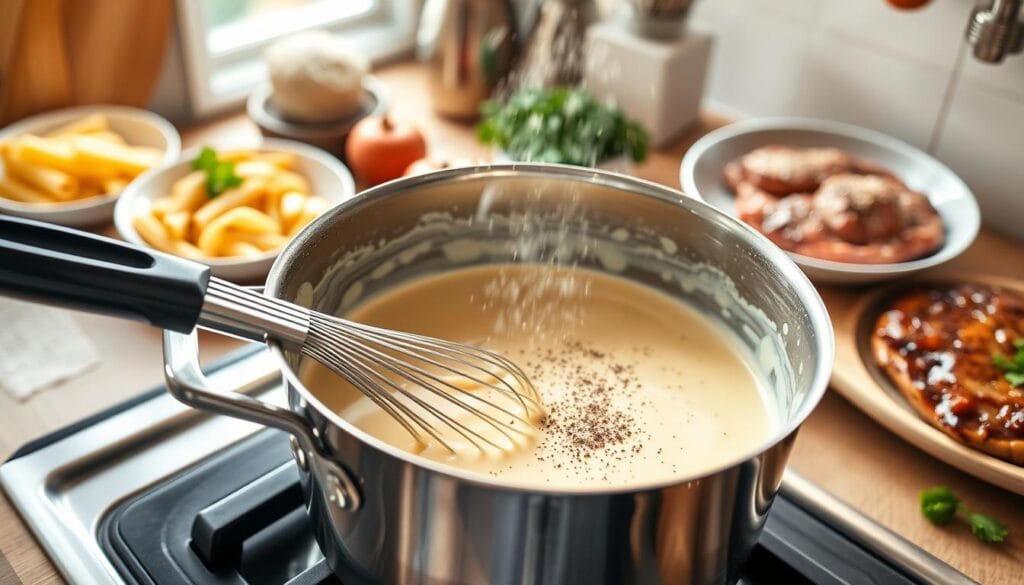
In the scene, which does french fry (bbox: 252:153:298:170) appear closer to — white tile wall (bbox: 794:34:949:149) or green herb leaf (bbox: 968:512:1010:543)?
white tile wall (bbox: 794:34:949:149)

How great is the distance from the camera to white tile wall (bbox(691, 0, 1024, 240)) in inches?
39.9

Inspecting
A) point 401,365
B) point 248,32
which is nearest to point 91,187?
point 248,32

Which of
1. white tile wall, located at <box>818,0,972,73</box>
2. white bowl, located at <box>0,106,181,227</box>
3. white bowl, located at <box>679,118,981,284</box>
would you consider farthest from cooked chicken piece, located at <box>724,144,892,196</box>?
white bowl, located at <box>0,106,181,227</box>

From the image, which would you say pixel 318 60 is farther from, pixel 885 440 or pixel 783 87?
pixel 885 440

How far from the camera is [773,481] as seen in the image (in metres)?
0.50

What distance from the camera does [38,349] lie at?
0.81m

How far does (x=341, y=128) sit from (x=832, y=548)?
2.37 feet

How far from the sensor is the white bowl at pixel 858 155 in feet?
2.88

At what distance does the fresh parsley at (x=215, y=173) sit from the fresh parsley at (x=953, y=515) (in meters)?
0.69

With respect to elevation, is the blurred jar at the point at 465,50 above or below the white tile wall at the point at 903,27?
below

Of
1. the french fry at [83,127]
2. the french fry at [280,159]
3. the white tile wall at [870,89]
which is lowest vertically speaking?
the french fry at [280,159]

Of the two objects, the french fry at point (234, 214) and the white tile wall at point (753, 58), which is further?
the white tile wall at point (753, 58)

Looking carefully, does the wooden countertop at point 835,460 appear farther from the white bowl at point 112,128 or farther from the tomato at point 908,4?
the tomato at point 908,4

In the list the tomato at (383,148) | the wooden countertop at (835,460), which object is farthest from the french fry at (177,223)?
the tomato at (383,148)
